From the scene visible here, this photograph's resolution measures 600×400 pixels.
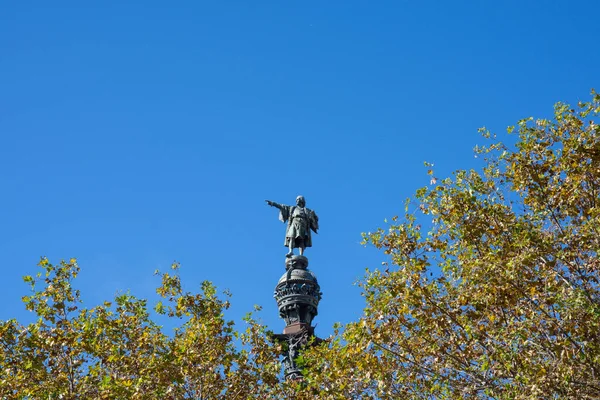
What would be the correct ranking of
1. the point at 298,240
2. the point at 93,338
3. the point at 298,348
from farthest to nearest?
the point at 298,240, the point at 298,348, the point at 93,338

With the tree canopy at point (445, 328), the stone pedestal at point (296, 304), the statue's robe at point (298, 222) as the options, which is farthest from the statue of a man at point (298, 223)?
the tree canopy at point (445, 328)

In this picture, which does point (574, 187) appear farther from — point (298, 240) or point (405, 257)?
point (298, 240)

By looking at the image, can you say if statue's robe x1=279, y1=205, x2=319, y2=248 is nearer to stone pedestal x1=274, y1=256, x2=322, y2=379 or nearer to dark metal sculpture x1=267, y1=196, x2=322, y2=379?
dark metal sculpture x1=267, y1=196, x2=322, y2=379

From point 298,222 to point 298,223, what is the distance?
0.06 metres

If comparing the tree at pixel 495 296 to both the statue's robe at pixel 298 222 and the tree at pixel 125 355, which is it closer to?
the tree at pixel 125 355

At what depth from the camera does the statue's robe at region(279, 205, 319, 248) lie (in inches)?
1027

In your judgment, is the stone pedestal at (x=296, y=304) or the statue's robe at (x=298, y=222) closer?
the stone pedestal at (x=296, y=304)

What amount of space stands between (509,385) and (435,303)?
258cm

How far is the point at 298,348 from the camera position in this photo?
890 inches

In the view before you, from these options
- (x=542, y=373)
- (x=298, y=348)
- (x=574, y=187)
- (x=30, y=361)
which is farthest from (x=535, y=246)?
(x=30, y=361)

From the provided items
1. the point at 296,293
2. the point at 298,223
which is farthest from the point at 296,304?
the point at 298,223

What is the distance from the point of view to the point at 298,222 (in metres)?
26.3

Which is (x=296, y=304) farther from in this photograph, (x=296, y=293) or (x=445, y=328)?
(x=445, y=328)

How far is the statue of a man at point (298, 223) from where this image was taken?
2606 centimetres
